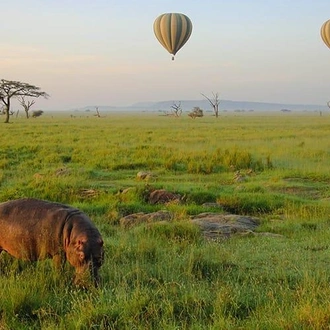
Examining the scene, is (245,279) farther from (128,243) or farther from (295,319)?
(128,243)

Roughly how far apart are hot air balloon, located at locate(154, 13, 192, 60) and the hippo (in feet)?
103

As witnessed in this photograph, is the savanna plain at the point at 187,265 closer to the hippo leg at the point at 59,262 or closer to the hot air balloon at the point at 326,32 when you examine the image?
the hippo leg at the point at 59,262

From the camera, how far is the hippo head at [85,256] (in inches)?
181

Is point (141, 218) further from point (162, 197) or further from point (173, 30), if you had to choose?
point (173, 30)

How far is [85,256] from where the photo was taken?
4586mm

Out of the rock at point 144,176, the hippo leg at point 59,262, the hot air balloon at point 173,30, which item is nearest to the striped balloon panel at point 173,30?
the hot air balloon at point 173,30

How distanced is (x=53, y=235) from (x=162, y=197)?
21.8ft

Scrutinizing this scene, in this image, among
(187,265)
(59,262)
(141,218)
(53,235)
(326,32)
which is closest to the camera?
(53,235)

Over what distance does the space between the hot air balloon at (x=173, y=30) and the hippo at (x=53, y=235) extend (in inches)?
1239

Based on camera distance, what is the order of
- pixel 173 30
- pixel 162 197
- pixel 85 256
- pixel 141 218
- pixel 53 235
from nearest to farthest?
pixel 85 256
pixel 53 235
pixel 141 218
pixel 162 197
pixel 173 30

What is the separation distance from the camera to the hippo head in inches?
181

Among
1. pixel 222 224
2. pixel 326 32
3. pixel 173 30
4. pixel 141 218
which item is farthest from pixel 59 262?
pixel 326 32

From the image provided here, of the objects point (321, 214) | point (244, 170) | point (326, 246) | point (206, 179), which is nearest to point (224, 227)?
point (326, 246)

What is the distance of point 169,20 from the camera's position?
35.2 metres
